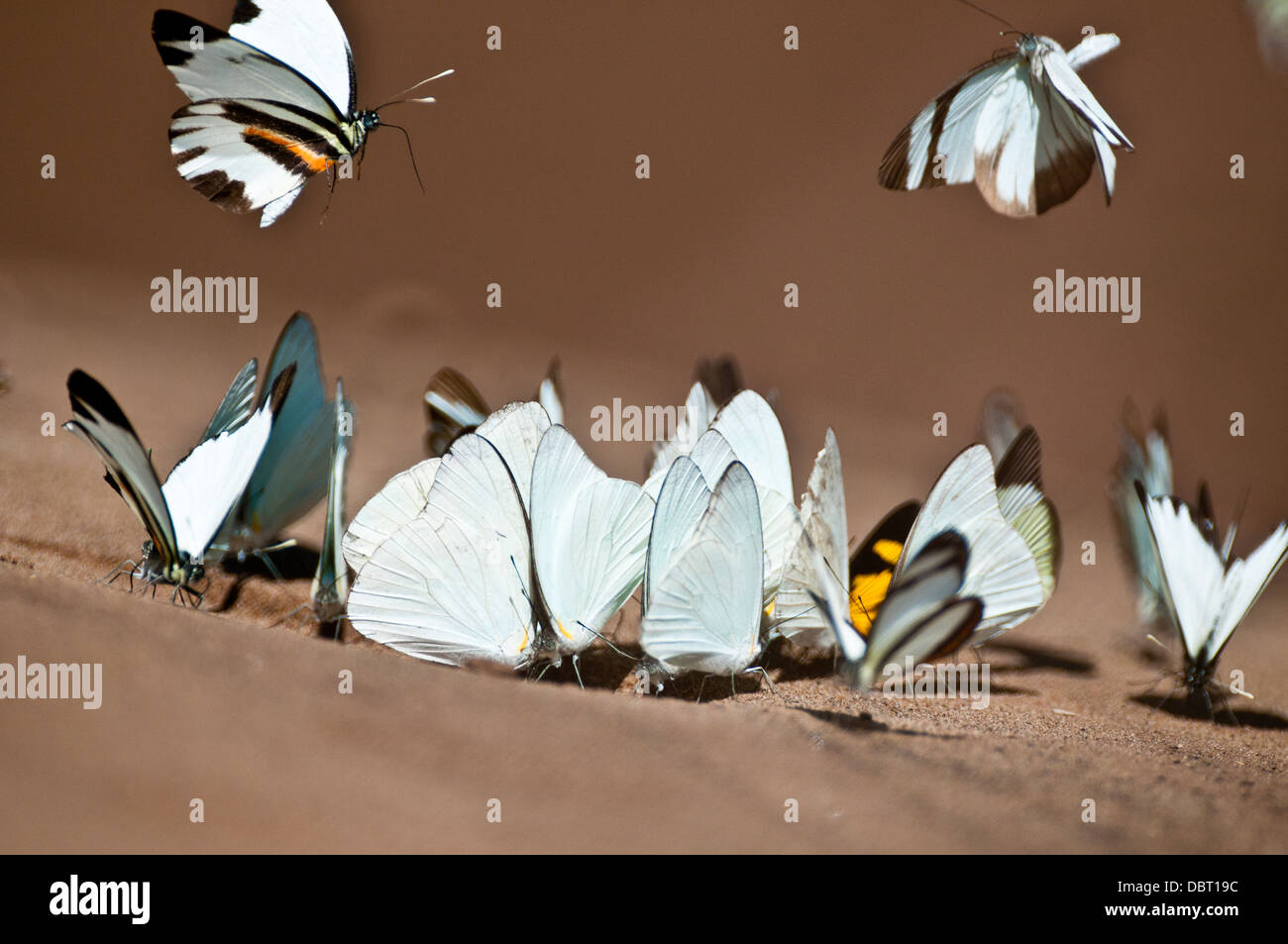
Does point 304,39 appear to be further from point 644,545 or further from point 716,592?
point 716,592

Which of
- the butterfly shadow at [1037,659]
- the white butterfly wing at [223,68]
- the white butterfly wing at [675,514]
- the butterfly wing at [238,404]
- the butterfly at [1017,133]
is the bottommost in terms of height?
the butterfly shadow at [1037,659]

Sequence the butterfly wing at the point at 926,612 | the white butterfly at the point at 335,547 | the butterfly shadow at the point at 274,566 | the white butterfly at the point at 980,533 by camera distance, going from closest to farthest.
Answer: the butterfly wing at the point at 926,612, the white butterfly at the point at 980,533, the white butterfly at the point at 335,547, the butterfly shadow at the point at 274,566

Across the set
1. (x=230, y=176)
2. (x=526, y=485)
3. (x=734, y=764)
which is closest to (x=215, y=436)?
(x=230, y=176)

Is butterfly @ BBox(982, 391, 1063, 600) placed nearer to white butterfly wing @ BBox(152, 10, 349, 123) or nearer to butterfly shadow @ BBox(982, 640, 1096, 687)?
butterfly shadow @ BBox(982, 640, 1096, 687)

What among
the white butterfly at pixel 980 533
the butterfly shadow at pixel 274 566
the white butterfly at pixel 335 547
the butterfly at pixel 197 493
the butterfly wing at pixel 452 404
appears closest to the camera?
the white butterfly at pixel 980 533

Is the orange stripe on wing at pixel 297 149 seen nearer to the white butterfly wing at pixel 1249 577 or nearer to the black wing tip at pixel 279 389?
the black wing tip at pixel 279 389

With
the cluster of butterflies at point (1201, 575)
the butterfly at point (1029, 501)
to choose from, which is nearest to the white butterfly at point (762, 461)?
the butterfly at point (1029, 501)

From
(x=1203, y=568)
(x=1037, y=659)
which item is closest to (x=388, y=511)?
(x=1037, y=659)

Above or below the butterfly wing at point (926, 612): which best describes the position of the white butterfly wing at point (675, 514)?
above
